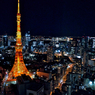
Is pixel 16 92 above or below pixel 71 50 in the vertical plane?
below

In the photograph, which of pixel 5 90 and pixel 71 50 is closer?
pixel 5 90

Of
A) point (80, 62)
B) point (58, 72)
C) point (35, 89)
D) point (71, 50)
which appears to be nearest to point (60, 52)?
point (71, 50)

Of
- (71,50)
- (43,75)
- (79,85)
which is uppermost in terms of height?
(71,50)

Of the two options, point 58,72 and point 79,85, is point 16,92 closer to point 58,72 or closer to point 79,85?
point 79,85

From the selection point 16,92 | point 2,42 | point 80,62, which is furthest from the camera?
point 2,42

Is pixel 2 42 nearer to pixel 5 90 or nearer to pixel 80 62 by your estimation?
pixel 80 62

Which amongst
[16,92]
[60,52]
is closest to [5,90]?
[16,92]

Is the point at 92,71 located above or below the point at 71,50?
below

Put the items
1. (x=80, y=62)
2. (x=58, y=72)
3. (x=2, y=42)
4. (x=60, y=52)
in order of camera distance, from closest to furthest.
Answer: (x=58, y=72) < (x=80, y=62) < (x=60, y=52) < (x=2, y=42)

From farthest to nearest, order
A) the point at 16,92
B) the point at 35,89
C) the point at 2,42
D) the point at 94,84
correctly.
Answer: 1. the point at 2,42
2. the point at 94,84
3. the point at 16,92
4. the point at 35,89
